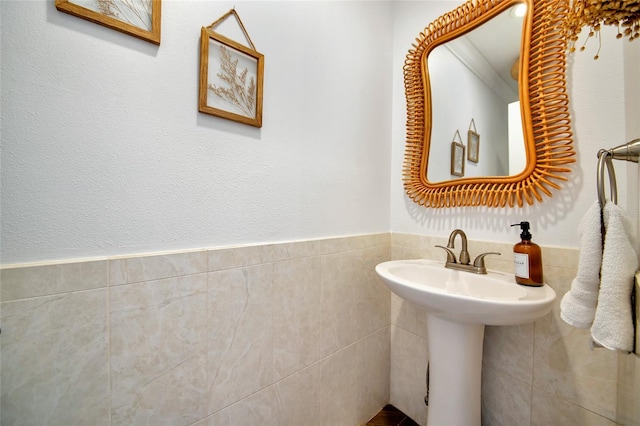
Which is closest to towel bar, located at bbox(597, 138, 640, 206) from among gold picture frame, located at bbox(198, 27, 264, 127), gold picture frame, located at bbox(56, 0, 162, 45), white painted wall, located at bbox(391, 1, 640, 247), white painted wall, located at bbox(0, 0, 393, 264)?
white painted wall, located at bbox(391, 1, 640, 247)

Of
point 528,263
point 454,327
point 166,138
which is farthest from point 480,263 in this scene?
point 166,138

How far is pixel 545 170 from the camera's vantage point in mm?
855

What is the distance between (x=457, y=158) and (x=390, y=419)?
1.33 metres

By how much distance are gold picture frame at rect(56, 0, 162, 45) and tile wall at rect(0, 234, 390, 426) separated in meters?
0.57

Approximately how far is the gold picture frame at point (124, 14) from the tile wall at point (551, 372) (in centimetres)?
130

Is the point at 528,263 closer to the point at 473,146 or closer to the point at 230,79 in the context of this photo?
the point at 473,146

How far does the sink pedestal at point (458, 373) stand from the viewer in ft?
2.88

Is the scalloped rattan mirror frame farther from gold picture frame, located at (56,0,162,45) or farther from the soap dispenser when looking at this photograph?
gold picture frame, located at (56,0,162,45)

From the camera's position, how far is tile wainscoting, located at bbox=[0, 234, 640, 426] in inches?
21.4

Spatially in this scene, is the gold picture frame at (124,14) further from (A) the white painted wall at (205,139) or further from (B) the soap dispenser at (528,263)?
(B) the soap dispenser at (528,263)

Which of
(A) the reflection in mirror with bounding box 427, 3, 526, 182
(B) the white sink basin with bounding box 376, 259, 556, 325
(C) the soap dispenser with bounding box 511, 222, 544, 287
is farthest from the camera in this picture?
(A) the reflection in mirror with bounding box 427, 3, 526, 182

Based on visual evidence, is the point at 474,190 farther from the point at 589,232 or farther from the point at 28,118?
the point at 28,118

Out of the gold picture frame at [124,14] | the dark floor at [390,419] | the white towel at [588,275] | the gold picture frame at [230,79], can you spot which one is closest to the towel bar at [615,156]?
the white towel at [588,275]

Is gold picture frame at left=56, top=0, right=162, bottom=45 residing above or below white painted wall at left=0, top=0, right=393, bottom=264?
above
